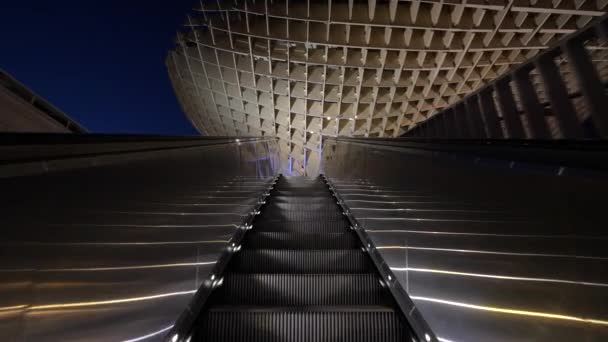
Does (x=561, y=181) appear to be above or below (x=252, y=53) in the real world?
below

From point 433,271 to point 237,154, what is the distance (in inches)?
164

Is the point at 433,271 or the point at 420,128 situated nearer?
the point at 433,271

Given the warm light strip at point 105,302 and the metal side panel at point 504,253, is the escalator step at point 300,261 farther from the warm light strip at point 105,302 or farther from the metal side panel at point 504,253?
the warm light strip at point 105,302

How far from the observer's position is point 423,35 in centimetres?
1980

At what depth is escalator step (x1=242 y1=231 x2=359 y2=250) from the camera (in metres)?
3.70

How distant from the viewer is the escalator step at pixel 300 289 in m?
2.65

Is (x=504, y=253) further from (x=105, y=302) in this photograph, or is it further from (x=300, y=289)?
(x=105, y=302)

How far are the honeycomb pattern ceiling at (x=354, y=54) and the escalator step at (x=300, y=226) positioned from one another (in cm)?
1215

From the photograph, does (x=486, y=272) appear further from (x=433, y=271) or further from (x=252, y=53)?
(x=252, y=53)

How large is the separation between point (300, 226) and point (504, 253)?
2.82 metres

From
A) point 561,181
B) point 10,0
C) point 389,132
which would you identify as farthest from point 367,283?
point 10,0

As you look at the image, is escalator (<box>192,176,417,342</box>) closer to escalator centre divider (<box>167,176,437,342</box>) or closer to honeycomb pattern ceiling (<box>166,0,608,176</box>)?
escalator centre divider (<box>167,176,437,342</box>)

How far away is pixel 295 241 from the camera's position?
373 cm

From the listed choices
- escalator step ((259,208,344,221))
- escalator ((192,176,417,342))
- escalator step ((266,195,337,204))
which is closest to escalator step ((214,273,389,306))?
escalator ((192,176,417,342))
